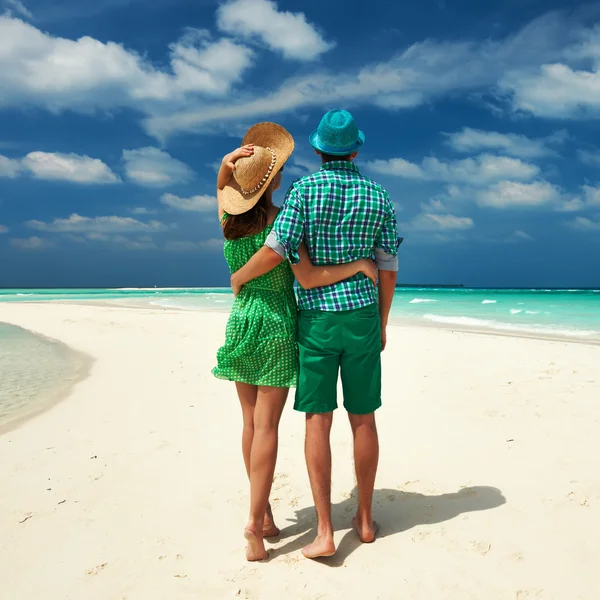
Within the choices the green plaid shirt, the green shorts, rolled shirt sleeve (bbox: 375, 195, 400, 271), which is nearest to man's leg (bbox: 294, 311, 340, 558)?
the green shorts

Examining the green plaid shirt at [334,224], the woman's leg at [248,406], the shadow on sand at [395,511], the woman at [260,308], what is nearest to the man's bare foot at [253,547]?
the woman at [260,308]

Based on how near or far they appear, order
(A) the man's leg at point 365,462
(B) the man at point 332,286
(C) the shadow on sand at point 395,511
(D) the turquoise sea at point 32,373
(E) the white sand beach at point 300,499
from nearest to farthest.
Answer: (E) the white sand beach at point 300,499
(B) the man at point 332,286
(A) the man's leg at point 365,462
(C) the shadow on sand at point 395,511
(D) the turquoise sea at point 32,373

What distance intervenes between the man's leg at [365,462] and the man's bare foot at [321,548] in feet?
0.93

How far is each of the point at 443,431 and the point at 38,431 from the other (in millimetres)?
3549

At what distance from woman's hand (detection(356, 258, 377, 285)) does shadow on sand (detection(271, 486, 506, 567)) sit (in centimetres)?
138

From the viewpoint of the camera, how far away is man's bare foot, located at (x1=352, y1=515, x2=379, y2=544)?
2865 mm

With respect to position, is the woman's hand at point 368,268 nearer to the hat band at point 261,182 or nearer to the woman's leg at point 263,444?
the hat band at point 261,182

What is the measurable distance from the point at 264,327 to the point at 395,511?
1.42m

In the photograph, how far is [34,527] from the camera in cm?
309

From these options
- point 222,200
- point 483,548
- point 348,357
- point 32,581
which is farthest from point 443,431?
point 32,581

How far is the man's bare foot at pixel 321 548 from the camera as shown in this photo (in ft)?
8.66

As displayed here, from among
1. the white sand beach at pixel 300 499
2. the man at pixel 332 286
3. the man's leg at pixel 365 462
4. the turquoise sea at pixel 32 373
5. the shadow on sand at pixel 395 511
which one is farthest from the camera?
the turquoise sea at pixel 32 373

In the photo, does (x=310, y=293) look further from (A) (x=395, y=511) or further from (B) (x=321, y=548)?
(A) (x=395, y=511)

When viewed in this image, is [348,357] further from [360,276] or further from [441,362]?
[441,362]
